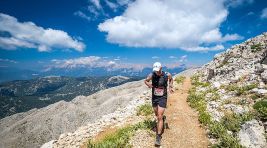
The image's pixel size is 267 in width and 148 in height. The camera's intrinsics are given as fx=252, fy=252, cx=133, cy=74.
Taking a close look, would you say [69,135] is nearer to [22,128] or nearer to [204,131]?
[204,131]

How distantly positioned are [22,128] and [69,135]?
113m

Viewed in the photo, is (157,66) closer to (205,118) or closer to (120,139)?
(120,139)

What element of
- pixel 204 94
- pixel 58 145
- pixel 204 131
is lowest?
pixel 58 145

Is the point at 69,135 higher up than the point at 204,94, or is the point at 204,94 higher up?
the point at 204,94

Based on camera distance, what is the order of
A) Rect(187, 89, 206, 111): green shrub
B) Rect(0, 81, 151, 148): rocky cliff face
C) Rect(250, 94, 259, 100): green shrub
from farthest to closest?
Rect(0, 81, 151, 148): rocky cliff face < Rect(187, 89, 206, 111): green shrub < Rect(250, 94, 259, 100): green shrub

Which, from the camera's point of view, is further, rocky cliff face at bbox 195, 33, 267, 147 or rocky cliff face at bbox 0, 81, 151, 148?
rocky cliff face at bbox 0, 81, 151, 148

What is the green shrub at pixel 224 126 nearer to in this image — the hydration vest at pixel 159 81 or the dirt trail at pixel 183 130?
the dirt trail at pixel 183 130

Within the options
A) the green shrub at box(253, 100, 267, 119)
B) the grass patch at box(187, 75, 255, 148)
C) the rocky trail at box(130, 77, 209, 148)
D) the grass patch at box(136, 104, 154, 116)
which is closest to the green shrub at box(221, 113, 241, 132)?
the grass patch at box(187, 75, 255, 148)

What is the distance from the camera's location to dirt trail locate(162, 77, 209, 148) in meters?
13.8

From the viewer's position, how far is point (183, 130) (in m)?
15.8

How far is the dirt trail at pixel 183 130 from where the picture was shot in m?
13.8

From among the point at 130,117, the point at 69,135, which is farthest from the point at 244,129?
the point at 69,135

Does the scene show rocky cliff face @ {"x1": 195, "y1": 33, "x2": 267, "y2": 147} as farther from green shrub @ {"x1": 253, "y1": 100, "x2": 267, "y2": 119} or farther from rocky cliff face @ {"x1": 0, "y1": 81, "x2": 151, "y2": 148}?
rocky cliff face @ {"x1": 0, "y1": 81, "x2": 151, "y2": 148}

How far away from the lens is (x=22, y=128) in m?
119
